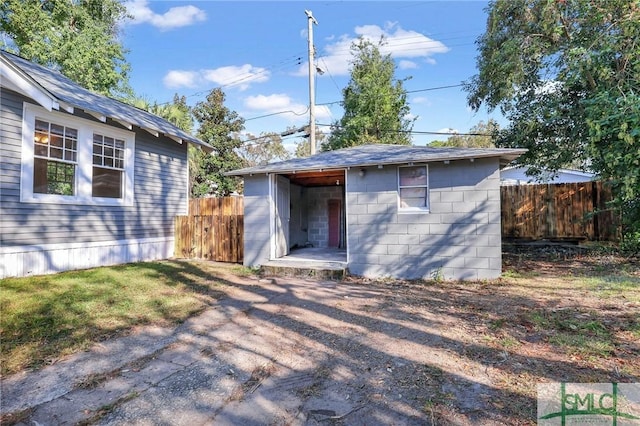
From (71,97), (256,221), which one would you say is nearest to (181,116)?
(71,97)

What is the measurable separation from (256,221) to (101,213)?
3.71m

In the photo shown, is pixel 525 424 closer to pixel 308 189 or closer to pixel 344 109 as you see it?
pixel 308 189

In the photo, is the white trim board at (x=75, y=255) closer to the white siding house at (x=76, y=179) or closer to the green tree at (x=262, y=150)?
the white siding house at (x=76, y=179)

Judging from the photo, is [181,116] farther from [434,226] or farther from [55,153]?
[434,226]

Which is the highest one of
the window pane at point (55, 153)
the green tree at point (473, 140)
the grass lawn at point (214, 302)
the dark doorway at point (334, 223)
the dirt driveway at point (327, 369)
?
the green tree at point (473, 140)

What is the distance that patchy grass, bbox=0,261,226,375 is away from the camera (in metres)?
3.50

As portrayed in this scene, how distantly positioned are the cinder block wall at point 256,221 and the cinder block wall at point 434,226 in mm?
2244

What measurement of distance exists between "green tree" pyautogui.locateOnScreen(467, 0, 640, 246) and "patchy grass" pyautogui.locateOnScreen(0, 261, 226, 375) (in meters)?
8.27

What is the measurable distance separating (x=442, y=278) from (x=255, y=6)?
31.1 feet

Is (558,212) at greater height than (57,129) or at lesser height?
lesser

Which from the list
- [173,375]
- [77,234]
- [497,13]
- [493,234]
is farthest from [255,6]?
[173,375]

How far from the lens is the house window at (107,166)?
782 centimetres

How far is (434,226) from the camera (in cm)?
697

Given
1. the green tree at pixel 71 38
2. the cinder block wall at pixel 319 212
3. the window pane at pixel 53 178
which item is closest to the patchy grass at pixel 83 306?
the window pane at pixel 53 178
